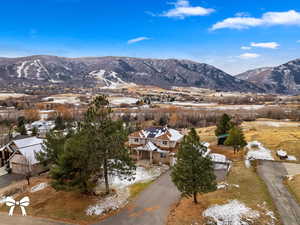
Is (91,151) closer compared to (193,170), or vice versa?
(193,170)

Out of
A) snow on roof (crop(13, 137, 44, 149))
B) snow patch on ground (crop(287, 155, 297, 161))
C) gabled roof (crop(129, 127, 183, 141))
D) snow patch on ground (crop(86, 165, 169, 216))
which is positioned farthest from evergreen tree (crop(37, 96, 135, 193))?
snow patch on ground (crop(287, 155, 297, 161))

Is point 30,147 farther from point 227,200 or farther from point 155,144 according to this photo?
point 227,200

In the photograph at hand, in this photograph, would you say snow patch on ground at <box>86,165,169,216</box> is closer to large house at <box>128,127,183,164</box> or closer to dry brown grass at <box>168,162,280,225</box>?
large house at <box>128,127,183,164</box>

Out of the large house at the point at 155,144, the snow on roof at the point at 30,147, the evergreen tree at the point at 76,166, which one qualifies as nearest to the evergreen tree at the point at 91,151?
the evergreen tree at the point at 76,166

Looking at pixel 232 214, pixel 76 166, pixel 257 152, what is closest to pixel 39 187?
pixel 76 166

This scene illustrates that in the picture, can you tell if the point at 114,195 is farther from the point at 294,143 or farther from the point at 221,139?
the point at 294,143
